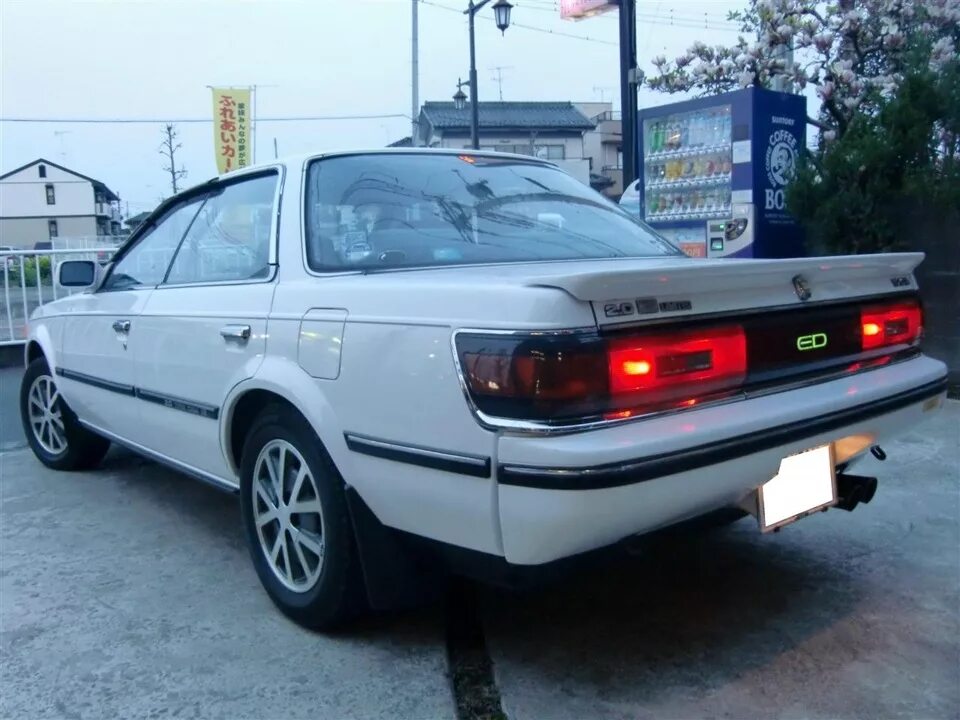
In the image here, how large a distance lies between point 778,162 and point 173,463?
674 cm

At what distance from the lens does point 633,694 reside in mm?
2609

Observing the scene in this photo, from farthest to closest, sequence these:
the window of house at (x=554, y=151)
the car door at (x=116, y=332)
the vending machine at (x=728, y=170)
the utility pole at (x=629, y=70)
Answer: the window of house at (x=554, y=151), the utility pole at (x=629, y=70), the vending machine at (x=728, y=170), the car door at (x=116, y=332)

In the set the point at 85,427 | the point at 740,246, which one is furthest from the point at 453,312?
the point at 740,246

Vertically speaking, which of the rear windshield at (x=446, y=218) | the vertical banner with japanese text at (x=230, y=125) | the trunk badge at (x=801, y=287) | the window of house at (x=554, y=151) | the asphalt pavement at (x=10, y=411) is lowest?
the asphalt pavement at (x=10, y=411)

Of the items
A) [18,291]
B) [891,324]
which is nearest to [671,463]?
[891,324]

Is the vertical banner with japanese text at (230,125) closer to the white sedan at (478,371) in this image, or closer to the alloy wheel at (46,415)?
the alloy wheel at (46,415)

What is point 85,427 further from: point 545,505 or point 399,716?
point 545,505

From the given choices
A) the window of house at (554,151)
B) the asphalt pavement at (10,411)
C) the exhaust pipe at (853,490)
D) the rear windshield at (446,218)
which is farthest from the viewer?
the window of house at (554,151)

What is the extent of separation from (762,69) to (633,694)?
11363 millimetres

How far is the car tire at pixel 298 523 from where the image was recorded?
110 inches

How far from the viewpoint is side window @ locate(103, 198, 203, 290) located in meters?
4.18

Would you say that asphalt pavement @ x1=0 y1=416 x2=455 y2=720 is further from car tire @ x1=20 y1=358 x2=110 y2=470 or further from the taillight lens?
the taillight lens

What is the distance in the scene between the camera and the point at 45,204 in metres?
72.2

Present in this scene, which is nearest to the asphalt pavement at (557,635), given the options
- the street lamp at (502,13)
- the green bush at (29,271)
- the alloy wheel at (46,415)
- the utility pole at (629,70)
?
the alloy wheel at (46,415)
